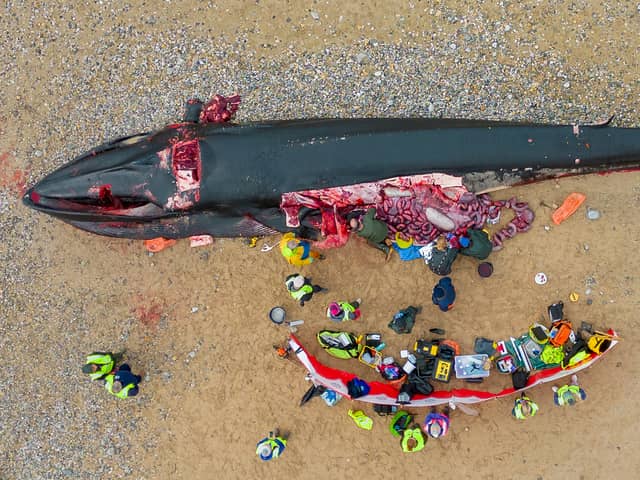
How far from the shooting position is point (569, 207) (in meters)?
6.06

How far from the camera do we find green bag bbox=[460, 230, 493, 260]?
5785 mm

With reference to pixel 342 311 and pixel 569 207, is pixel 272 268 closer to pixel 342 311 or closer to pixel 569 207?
pixel 342 311

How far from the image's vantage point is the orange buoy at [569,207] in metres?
6.05

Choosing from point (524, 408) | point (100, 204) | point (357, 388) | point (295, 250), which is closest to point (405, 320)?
point (357, 388)

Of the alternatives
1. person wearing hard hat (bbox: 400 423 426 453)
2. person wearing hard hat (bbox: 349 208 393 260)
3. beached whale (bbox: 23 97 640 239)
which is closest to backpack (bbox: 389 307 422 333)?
person wearing hard hat (bbox: 349 208 393 260)

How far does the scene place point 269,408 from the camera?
6375mm

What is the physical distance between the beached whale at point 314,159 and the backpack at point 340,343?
160 cm

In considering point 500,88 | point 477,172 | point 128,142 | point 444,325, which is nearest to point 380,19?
point 500,88

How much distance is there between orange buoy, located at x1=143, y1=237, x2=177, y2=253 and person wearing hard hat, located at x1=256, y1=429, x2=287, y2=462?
2863 millimetres

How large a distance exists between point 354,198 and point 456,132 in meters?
1.36

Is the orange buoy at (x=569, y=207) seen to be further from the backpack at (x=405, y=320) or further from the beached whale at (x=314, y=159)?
the backpack at (x=405, y=320)

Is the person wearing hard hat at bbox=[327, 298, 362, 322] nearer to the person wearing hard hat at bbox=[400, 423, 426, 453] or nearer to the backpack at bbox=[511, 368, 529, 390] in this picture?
the person wearing hard hat at bbox=[400, 423, 426, 453]

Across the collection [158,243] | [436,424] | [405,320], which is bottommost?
[436,424]

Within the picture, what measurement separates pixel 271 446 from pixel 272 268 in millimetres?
2264
